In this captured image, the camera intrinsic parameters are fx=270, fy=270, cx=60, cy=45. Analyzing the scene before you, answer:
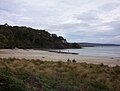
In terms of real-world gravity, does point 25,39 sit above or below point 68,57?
above

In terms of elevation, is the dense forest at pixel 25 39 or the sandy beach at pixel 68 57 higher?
the dense forest at pixel 25 39

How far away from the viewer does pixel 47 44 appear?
13375 cm

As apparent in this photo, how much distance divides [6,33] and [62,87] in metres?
99.9

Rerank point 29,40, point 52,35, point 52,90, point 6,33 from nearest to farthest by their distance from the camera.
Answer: point 52,90 < point 6,33 < point 29,40 < point 52,35

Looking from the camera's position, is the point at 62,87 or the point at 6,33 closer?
the point at 62,87

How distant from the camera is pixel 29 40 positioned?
12225 cm

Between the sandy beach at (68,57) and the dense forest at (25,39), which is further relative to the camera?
the dense forest at (25,39)

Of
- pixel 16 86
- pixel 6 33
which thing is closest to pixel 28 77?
pixel 16 86

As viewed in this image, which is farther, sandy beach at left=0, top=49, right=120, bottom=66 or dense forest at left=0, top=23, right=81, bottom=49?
dense forest at left=0, top=23, right=81, bottom=49

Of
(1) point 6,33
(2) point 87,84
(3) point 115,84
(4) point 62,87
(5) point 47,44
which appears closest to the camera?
(4) point 62,87

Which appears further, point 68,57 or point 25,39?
point 25,39

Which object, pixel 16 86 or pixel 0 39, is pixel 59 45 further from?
pixel 16 86

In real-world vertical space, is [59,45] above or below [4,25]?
below

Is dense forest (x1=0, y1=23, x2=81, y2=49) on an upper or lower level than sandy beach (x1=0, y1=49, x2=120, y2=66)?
upper
